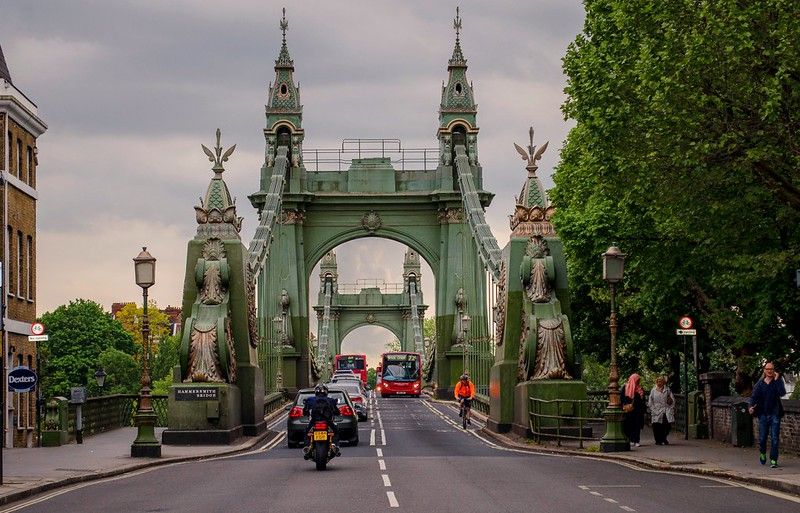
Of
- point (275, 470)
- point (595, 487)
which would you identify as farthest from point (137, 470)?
point (595, 487)

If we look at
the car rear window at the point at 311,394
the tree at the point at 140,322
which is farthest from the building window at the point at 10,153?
the tree at the point at 140,322

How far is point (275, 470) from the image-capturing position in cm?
2733

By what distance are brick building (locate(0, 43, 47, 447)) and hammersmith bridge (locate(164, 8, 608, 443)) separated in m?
5.06

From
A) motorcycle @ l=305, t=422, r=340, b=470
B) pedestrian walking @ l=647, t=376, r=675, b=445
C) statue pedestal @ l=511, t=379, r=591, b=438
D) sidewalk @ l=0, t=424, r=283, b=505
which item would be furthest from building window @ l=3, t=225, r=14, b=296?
pedestrian walking @ l=647, t=376, r=675, b=445

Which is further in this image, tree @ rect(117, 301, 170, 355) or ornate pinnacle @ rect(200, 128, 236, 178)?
tree @ rect(117, 301, 170, 355)

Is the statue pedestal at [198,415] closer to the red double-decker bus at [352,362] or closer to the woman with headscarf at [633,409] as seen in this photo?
the woman with headscarf at [633,409]

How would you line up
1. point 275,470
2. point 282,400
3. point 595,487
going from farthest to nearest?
1. point 282,400
2. point 275,470
3. point 595,487

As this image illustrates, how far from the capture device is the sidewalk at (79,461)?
2338 centimetres

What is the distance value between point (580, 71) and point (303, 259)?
54872mm

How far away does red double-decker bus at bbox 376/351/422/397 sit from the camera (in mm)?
96075

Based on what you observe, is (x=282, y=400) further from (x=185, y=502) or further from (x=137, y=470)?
(x=185, y=502)

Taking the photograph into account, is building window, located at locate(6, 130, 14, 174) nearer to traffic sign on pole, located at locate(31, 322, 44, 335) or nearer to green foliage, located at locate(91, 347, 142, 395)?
traffic sign on pole, located at locate(31, 322, 44, 335)

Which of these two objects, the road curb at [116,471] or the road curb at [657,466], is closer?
the road curb at [116,471]

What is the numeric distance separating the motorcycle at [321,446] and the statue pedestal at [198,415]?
7.96 metres
